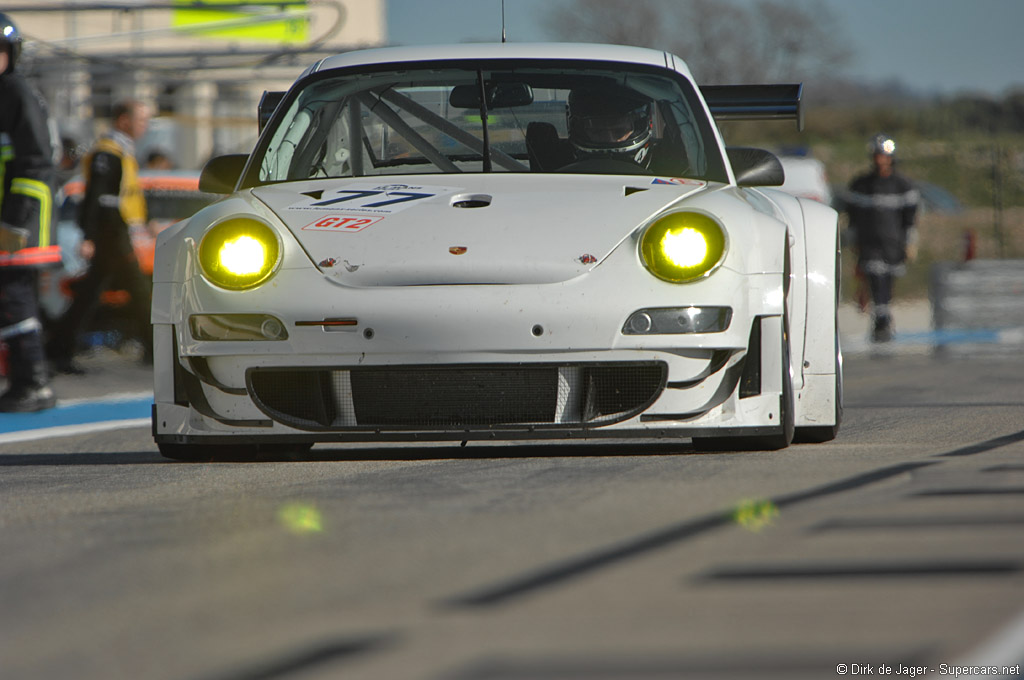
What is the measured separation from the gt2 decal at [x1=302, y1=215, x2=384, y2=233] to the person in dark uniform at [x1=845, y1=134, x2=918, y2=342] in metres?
11.3

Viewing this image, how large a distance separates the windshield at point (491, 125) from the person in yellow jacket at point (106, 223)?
613 centimetres

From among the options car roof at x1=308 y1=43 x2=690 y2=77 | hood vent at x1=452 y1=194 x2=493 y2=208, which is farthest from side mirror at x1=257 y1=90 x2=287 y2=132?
hood vent at x1=452 y1=194 x2=493 y2=208

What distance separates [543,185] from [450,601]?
8.43 feet

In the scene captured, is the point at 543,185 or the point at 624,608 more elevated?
the point at 543,185

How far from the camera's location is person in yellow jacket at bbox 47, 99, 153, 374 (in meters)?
11.7

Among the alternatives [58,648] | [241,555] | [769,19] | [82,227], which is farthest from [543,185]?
[769,19]

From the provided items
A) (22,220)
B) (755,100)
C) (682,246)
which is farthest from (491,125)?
(22,220)

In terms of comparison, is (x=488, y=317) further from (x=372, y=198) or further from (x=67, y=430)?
(x=67, y=430)

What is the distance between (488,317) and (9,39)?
15.1ft

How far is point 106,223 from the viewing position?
11758 millimetres

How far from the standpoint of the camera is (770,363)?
4820 millimetres

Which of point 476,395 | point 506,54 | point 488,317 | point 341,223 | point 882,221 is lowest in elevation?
point 476,395

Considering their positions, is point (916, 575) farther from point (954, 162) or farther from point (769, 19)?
point (769, 19)

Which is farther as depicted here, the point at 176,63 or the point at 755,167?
the point at 176,63
